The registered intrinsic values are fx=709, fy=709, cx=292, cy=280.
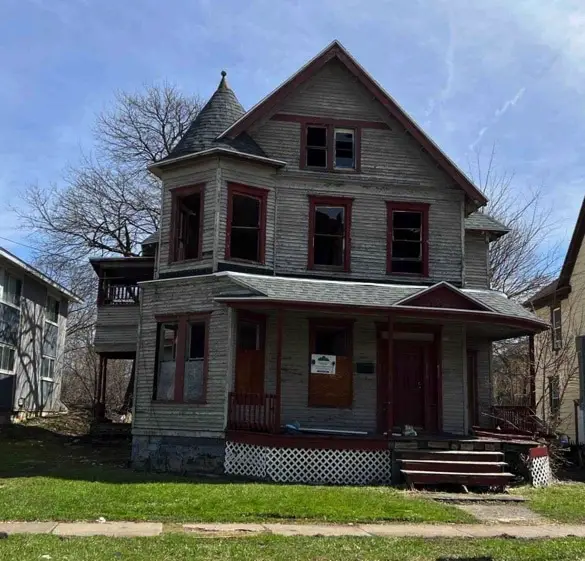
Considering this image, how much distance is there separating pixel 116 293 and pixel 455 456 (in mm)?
12101

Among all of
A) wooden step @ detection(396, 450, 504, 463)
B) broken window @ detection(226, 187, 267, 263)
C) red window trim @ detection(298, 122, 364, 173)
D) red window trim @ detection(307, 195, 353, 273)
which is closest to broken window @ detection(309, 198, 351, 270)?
red window trim @ detection(307, 195, 353, 273)

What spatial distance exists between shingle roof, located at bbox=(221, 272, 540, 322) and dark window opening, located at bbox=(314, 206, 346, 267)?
1044 millimetres

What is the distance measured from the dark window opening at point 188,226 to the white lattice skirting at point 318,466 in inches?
219

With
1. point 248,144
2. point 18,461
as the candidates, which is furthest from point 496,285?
point 18,461

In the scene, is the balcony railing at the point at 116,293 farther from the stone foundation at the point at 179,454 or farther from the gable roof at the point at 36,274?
the stone foundation at the point at 179,454

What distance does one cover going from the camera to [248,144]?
18484 millimetres

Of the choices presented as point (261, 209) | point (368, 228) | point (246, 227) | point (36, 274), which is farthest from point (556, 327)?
point (36, 274)

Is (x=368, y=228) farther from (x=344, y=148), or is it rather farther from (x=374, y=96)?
(x=374, y=96)

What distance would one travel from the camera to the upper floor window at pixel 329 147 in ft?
63.0

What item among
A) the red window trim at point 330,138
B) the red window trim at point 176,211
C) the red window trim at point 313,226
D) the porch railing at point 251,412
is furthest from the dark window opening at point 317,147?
the porch railing at point 251,412

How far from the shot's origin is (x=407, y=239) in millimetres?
19344

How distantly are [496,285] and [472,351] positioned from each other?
47.7 feet

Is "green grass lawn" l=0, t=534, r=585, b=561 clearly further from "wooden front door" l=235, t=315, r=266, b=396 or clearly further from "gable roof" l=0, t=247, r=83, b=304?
"gable roof" l=0, t=247, r=83, b=304

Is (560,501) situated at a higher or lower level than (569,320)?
lower
